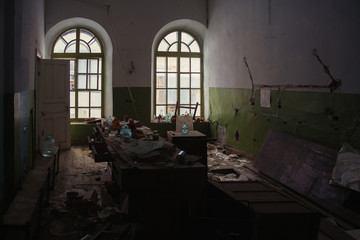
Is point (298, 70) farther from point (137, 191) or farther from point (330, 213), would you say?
point (137, 191)

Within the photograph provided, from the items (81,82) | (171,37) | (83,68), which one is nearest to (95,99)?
(81,82)

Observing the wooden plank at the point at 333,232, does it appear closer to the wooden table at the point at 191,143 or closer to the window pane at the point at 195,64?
the wooden table at the point at 191,143

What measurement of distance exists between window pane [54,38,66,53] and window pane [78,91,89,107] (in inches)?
47.5

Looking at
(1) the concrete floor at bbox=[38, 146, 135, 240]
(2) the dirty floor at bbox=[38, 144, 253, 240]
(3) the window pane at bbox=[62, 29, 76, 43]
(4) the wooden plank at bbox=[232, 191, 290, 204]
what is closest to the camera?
(4) the wooden plank at bbox=[232, 191, 290, 204]

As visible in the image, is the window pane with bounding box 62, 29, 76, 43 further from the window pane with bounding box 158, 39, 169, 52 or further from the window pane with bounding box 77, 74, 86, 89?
the window pane with bounding box 158, 39, 169, 52

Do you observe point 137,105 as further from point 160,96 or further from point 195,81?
point 195,81

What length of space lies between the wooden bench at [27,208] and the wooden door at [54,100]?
337 cm

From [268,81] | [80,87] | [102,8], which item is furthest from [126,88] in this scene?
[268,81]

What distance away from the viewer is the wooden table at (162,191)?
11.8 feet

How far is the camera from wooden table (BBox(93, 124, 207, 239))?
358 cm

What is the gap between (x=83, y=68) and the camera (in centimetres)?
981

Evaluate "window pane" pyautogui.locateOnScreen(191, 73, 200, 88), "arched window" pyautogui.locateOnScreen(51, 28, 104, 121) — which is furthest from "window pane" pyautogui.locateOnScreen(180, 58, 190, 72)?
"arched window" pyautogui.locateOnScreen(51, 28, 104, 121)

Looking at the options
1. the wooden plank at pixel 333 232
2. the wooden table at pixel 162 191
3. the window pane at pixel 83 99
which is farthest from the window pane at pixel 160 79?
the wooden plank at pixel 333 232

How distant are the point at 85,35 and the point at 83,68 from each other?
0.86m
